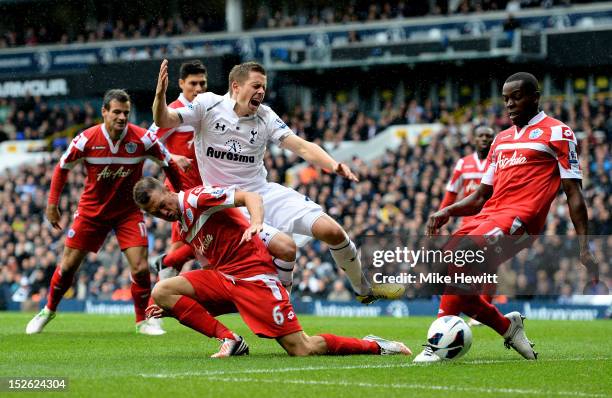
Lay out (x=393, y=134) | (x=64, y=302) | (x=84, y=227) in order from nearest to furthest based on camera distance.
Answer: (x=84, y=227), (x=64, y=302), (x=393, y=134)

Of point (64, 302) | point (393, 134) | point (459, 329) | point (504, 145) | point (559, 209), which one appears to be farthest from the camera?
point (393, 134)

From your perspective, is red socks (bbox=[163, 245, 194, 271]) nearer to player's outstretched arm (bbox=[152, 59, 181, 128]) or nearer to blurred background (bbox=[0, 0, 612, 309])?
player's outstretched arm (bbox=[152, 59, 181, 128])

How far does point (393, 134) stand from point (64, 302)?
460 inches

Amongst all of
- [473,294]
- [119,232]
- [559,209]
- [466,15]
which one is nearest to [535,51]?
[466,15]

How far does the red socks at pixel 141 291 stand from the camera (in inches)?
506

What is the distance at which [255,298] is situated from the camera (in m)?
9.20

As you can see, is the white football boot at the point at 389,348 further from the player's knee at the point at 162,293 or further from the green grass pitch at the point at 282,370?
the player's knee at the point at 162,293

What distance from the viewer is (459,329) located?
8.89m

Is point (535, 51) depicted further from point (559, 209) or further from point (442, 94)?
point (559, 209)

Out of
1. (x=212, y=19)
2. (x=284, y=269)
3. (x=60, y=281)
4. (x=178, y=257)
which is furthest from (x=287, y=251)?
(x=212, y=19)

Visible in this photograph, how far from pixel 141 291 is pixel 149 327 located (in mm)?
433

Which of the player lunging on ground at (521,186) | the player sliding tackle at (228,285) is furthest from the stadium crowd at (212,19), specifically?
the player sliding tackle at (228,285)

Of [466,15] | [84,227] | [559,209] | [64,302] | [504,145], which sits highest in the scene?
[466,15]

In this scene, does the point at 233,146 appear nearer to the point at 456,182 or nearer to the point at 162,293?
the point at 162,293
